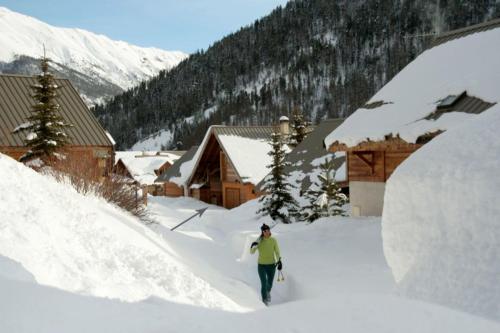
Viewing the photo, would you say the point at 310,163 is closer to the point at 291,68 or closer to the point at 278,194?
the point at 278,194

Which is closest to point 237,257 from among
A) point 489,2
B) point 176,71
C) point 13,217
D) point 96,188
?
point 96,188

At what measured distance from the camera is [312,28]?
6309 inches

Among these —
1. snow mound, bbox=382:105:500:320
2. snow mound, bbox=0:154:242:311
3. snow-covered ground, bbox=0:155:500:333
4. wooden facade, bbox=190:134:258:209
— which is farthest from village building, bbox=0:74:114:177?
snow mound, bbox=382:105:500:320

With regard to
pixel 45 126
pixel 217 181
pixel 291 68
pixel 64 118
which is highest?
pixel 291 68

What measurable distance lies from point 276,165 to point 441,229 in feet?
53.4

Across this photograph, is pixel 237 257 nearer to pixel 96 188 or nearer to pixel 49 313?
pixel 96 188

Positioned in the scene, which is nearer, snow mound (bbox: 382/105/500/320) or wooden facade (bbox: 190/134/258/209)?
snow mound (bbox: 382/105/500/320)

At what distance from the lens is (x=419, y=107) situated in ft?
40.9

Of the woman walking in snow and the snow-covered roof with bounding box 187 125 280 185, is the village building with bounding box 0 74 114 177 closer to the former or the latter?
the snow-covered roof with bounding box 187 125 280 185

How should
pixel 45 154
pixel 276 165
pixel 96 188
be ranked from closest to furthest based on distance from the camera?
pixel 96 188
pixel 45 154
pixel 276 165

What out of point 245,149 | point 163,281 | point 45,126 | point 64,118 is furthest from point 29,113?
point 163,281

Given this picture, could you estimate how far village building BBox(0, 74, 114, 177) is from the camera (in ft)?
72.3

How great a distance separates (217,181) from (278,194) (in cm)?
1325

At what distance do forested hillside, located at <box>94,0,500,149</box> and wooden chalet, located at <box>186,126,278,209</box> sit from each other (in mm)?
85154
